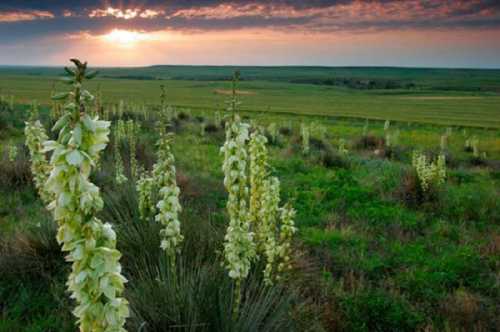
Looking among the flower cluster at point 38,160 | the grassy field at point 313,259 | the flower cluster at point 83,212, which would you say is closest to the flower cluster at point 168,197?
the grassy field at point 313,259

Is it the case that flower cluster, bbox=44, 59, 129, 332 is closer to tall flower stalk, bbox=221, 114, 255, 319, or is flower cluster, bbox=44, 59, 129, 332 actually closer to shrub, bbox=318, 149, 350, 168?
tall flower stalk, bbox=221, 114, 255, 319

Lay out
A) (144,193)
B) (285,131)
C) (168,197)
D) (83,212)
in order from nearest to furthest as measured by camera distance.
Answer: (83,212) < (168,197) < (144,193) < (285,131)

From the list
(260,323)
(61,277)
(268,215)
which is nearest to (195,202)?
(61,277)

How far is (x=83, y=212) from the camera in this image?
2.25 m

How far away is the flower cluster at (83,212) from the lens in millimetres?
2197

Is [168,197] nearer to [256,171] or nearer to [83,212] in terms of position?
[256,171]

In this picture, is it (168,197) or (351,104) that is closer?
(168,197)

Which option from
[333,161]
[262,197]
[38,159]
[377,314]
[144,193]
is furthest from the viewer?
[333,161]

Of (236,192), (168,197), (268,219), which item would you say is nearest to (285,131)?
(268,219)

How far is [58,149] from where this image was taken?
2221 mm

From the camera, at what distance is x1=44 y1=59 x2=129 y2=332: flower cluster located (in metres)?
2.20

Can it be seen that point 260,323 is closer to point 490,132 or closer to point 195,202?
point 195,202

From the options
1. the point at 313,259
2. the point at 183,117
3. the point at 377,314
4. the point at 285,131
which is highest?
the point at 183,117

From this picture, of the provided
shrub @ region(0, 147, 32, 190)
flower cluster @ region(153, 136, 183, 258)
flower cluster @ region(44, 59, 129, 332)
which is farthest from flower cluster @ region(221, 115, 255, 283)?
shrub @ region(0, 147, 32, 190)
